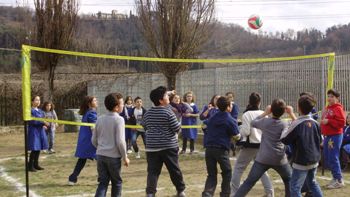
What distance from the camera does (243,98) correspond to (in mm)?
15094

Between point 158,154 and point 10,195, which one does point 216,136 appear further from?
point 10,195

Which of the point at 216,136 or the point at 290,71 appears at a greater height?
the point at 290,71

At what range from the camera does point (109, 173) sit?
667cm

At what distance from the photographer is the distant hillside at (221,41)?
107 ft

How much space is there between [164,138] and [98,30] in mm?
35537

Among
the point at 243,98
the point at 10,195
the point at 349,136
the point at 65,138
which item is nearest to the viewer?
the point at 10,195

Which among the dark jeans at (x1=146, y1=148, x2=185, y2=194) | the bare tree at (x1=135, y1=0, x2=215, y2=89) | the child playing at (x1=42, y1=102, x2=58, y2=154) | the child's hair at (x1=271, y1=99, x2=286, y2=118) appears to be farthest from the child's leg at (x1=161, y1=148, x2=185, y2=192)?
the bare tree at (x1=135, y1=0, x2=215, y2=89)

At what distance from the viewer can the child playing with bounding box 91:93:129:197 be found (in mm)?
6551

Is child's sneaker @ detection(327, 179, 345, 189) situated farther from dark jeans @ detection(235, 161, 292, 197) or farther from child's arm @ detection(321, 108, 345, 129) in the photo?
dark jeans @ detection(235, 161, 292, 197)

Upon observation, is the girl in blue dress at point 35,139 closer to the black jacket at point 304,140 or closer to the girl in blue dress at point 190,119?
the girl in blue dress at point 190,119

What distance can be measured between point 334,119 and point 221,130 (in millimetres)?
2334

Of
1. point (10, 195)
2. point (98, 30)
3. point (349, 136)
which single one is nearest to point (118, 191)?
point (10, 195)

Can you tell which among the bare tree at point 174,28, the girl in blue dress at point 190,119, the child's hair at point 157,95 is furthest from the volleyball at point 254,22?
the child's hair at point 157,95

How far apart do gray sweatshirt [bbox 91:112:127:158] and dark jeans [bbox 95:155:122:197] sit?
0.07 metres
